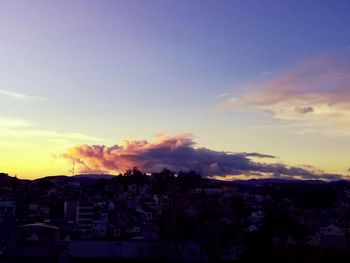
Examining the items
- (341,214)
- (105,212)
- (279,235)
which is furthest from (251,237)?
(341,214)

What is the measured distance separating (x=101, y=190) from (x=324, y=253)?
59256 millimetres

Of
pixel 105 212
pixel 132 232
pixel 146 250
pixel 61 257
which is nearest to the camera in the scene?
pixel 61 257

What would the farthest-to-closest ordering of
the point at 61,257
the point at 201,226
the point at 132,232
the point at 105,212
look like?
1. the point at 105,212
2. the point at 132,232
3. the point at 201,226
4. the point at 61,257

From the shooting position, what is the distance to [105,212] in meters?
51.1

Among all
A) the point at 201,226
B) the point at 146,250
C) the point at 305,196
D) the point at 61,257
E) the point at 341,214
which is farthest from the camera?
the point at 305,196

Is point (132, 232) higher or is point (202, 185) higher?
point (202, 185)

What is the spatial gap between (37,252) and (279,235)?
1142 centimetres

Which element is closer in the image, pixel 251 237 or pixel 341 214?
pixel 251 237

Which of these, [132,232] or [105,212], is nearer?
[132,232]

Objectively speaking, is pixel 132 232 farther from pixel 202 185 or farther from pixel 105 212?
pixel 202 185

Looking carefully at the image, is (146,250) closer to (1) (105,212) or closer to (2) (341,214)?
(1) (105,212)

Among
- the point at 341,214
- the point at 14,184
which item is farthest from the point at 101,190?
the point at 341,214

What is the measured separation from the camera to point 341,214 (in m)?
56.3

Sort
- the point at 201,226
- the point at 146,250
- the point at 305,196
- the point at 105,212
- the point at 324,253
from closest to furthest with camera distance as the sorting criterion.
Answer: the point at 324,253
the point at 146,250
the point at 201,226
the point at 105,212
the point at 305,196
